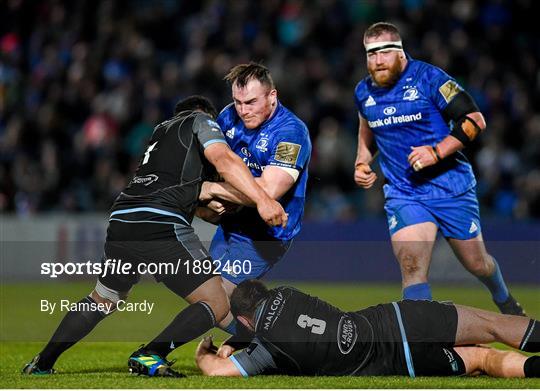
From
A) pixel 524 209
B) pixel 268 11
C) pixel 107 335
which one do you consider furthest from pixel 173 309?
pixel 268 11

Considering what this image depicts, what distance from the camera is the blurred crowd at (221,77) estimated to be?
16.8 metres

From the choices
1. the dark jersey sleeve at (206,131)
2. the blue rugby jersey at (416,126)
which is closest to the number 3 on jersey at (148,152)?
the dark jersey sleeve at (206,131)

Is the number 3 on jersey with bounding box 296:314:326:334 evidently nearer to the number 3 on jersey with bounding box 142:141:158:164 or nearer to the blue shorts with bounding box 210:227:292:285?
the blue shorts with bounding box 210:227:292:285

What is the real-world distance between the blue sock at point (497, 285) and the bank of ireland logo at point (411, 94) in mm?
1548

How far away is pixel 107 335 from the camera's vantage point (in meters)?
8.35

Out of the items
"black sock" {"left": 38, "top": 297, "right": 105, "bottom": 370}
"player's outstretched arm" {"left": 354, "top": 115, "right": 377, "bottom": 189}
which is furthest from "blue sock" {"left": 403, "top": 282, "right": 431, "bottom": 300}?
"black sock" {"left": 38, "top": 297, "right": 105, "bottom": 370}

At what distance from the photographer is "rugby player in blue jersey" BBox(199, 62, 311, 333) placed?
Result: 773cm

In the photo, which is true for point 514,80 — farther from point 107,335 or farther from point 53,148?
point 107,335

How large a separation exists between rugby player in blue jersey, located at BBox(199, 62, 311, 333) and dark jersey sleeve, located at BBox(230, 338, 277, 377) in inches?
26.8

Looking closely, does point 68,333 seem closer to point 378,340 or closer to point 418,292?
point 378,340

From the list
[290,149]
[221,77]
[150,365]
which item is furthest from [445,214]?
[221,77]

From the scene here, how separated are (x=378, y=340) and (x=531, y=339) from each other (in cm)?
102

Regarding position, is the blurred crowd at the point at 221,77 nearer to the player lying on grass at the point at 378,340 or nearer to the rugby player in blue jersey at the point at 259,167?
the rugby player in blue jersey at the point at 259,167

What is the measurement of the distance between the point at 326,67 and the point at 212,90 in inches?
82.0
